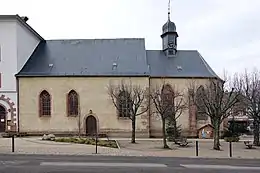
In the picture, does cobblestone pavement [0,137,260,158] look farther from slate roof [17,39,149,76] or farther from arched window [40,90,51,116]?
slate roof [17,39,149,76]

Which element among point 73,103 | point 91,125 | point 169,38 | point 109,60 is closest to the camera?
point 91,125

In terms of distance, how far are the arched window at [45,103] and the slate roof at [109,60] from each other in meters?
2.09

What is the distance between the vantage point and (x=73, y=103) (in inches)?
1561

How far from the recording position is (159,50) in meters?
46.5

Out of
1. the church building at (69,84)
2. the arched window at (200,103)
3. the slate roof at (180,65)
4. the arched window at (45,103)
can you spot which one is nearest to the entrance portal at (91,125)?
the church building at (69,84)

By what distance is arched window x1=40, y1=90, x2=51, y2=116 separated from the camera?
1549 inches

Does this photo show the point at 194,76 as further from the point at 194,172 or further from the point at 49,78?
the point at 194,172

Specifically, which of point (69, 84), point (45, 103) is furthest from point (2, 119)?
point (69, 84)

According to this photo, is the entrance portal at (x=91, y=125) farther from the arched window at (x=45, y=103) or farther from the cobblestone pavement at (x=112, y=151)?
the cobblestone pavement at (x=112, y=151)

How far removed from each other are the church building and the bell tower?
372 cm

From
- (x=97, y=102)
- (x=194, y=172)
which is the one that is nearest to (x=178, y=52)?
(x=97, y=102)

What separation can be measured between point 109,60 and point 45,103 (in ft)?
27.2

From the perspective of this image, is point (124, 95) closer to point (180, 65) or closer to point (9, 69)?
point (180, 65)

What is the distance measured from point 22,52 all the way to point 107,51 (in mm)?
9340
